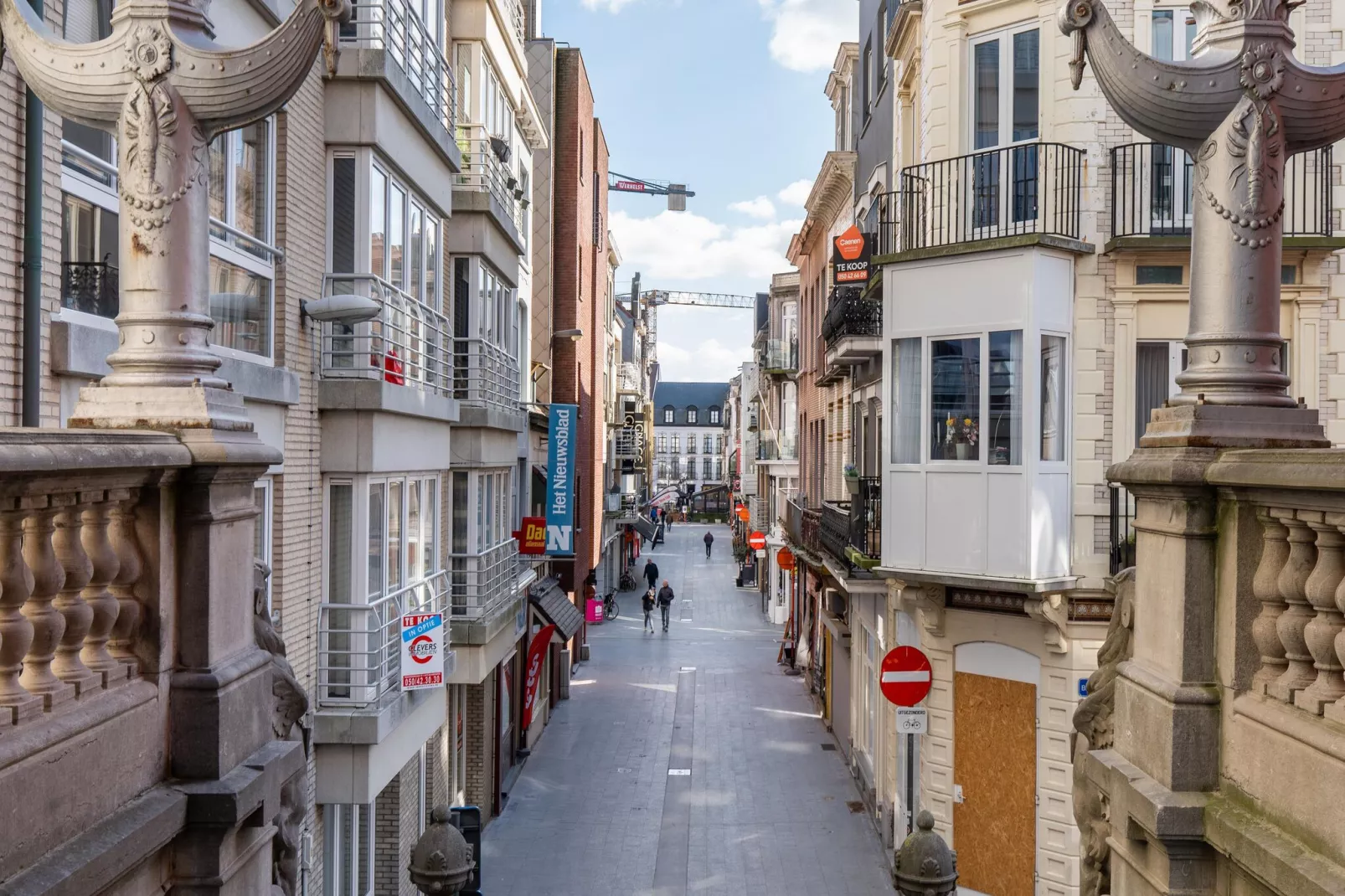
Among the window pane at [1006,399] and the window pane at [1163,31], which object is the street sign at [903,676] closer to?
the window pane at [1006,399]

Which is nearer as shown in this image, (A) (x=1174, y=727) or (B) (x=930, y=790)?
(A) (x=1174, y=727)

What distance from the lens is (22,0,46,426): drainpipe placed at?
19.3 feet

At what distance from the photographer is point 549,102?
29.8 meters

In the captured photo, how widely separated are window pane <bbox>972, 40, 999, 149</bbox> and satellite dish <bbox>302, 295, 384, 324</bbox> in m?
8.08

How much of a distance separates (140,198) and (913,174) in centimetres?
1289

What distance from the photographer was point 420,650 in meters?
12.0

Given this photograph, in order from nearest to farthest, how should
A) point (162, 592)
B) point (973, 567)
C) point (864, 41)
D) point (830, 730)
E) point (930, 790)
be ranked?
point (162, 592) → point (973, 567) → point (930, 790) → point (864, 41) → point (830, 730)

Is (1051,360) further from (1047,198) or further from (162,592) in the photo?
(162,592)

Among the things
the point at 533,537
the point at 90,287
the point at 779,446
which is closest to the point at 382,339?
the point at 90,287

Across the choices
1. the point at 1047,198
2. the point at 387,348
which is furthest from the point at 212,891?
the point at 1047,198

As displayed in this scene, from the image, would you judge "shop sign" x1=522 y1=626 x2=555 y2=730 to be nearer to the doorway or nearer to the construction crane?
the doorway

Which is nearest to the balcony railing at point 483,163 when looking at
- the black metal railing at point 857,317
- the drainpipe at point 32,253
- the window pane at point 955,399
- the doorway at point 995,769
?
the black metal railing at point 857,317

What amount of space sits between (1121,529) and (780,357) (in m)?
31.0

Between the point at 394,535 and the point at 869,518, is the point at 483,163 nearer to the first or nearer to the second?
the point at 394,535
